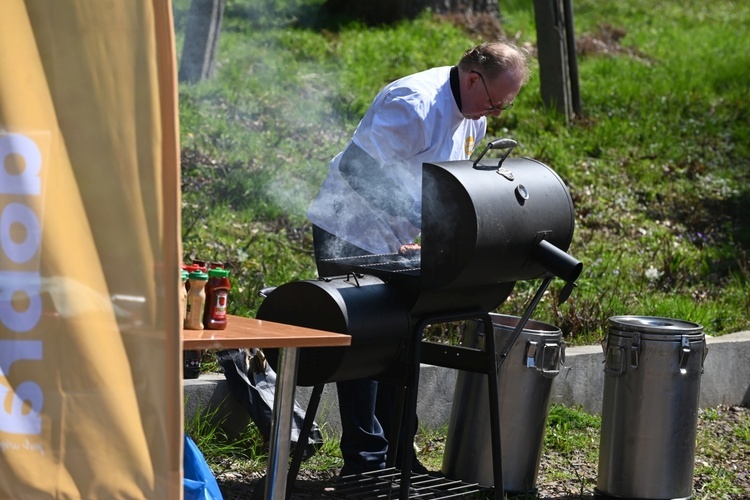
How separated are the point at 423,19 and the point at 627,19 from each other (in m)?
3.94

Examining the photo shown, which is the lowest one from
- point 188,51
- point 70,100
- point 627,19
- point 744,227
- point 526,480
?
point 526,480

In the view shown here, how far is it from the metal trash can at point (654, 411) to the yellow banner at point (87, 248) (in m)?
2.84

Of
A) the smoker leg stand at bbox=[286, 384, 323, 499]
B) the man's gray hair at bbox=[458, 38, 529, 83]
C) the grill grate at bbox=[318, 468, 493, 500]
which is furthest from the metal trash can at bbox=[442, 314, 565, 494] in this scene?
the man's gray hair at bbox=[458, 38, 529, 83]

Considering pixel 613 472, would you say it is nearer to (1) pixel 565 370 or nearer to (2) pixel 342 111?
(1) pixel 565 370

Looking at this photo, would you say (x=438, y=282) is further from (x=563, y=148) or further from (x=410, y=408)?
(x=563, y=148)

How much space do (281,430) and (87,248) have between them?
1.25 m

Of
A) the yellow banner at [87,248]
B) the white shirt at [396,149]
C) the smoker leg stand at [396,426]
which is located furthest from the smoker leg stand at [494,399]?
the yellow banner at [87,248]

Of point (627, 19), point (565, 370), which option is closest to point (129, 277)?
point (565, 370)

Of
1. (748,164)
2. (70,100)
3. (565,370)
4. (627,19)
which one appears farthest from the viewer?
(627,19)

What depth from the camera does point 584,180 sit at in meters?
9.16

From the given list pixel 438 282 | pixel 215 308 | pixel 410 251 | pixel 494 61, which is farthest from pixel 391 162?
pixel 215 308

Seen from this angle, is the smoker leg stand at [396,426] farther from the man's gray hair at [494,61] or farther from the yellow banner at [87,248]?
the yellow banner at [87,248]

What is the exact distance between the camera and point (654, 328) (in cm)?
493

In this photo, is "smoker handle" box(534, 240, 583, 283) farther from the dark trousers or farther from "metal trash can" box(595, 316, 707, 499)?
"metal trash can" box(595, 316, 707, 499)
